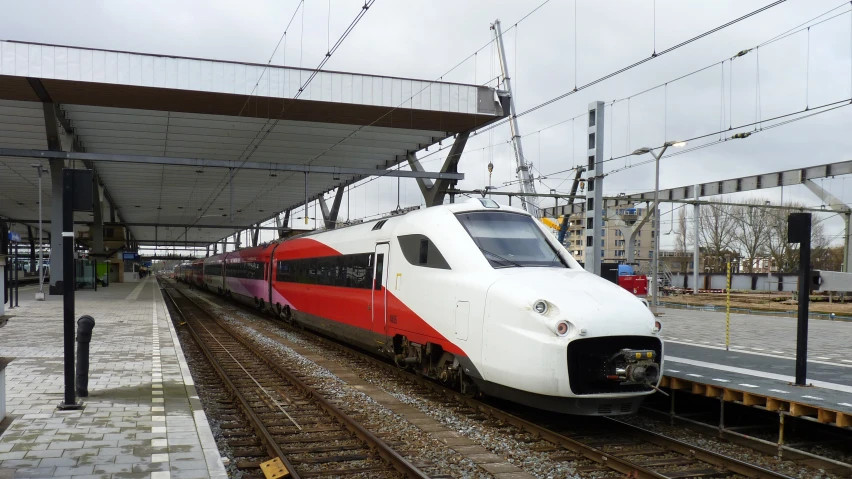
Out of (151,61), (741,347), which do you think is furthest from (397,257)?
(151,61)

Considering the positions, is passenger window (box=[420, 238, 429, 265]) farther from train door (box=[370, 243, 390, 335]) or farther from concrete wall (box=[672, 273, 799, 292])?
concrete wall (box=[672, 273, 799, 292])

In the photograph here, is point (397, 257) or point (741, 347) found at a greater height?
point (397, 257)

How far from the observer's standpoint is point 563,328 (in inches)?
282

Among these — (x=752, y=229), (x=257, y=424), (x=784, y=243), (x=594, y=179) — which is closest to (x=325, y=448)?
(x=257, y=424)

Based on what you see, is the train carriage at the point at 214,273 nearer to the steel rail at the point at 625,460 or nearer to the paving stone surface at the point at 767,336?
the paving stone surface at the point at 767,336

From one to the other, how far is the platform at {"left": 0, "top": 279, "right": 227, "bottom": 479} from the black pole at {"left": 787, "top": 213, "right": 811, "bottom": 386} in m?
7.25

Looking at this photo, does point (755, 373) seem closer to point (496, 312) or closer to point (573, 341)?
point (573, 341)

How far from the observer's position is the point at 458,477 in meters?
6.25

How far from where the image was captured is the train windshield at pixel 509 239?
8.98 m

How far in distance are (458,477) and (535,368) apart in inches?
62.8

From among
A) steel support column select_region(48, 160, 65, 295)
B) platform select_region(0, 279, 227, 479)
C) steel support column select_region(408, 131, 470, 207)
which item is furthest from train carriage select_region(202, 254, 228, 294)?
platform select_region(0, 279, 227, 479)

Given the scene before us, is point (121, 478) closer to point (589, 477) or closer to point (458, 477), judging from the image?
point (458, 477)

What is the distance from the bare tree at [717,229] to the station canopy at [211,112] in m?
34.3

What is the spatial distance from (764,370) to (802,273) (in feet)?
6.13
